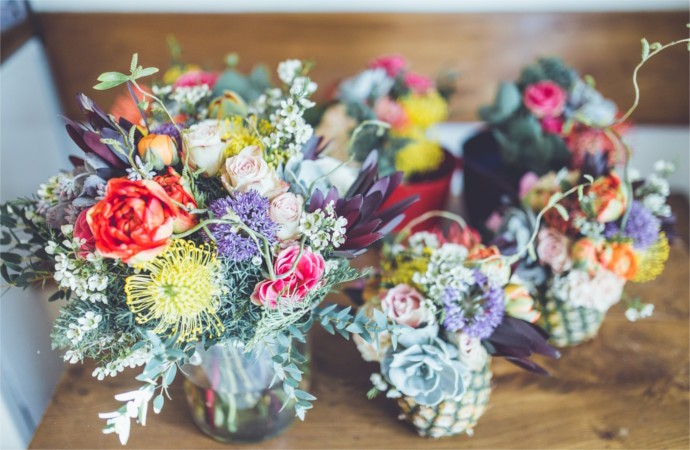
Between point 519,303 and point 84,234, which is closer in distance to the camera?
point 84,234

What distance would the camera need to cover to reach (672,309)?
1060 mm

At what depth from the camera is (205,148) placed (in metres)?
0.63

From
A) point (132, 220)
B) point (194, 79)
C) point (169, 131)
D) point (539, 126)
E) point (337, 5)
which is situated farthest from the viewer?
point (337, 5)

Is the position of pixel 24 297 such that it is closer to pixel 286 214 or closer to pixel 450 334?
pixel 286 214

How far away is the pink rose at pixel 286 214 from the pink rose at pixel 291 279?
21 millimetres

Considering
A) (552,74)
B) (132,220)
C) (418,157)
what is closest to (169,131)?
(132,220)

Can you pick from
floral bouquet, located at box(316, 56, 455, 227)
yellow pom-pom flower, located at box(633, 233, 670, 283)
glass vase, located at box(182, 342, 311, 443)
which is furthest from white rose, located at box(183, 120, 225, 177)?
yellow pom-pom flower, located at box(633, 233, 670, 283)

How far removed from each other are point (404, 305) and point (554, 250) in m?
0.27

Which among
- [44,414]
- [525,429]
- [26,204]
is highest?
[26,204]

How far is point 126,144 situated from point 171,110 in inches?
7.2

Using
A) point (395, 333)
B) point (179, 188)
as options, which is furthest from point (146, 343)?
point (395, 333)

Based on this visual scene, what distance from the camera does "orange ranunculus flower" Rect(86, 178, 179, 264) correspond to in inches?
21.2

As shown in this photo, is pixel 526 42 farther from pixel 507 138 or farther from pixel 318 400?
pixel 318 400

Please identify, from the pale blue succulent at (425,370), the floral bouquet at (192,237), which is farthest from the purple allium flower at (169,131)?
the pale blue succulent at (425,370)
